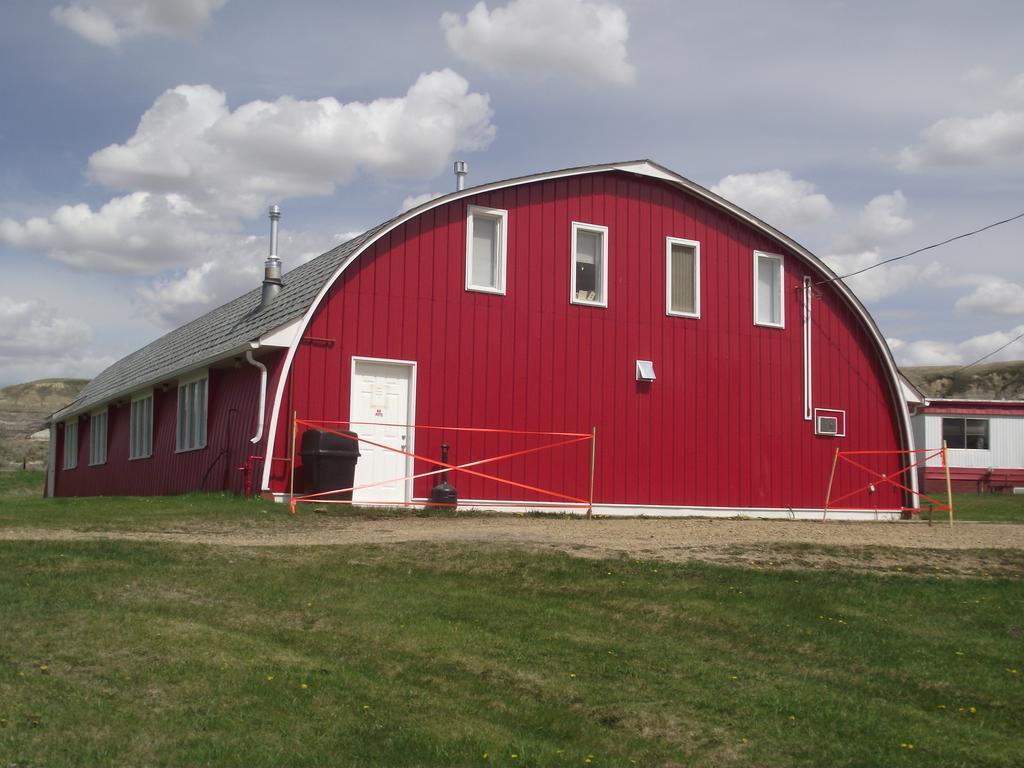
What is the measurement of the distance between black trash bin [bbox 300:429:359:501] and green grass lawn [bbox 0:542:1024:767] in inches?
192

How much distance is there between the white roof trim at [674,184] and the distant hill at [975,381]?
32945mm

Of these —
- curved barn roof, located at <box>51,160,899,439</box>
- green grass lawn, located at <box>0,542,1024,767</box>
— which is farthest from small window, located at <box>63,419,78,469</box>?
green grass lawn, located at <box>0,542,1024,767</box>

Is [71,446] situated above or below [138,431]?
below

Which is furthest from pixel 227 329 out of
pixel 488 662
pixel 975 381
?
pixel 975 381

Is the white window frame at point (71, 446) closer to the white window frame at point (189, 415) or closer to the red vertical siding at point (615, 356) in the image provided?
the white window frame at point (189, 415)

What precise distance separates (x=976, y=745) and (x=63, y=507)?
12299 mm

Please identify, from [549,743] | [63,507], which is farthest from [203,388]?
[549,743]

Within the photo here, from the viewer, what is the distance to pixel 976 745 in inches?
256

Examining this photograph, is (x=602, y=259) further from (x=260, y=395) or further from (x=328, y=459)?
(x=260, y=395)

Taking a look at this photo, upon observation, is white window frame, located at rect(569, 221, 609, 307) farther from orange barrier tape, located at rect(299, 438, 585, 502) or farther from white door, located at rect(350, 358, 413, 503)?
white door, located at rect(350, 358, 413, 503)

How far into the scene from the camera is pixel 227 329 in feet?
67.4

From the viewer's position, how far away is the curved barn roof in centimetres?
1681

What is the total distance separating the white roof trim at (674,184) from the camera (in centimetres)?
1616

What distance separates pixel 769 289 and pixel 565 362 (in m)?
4.69
